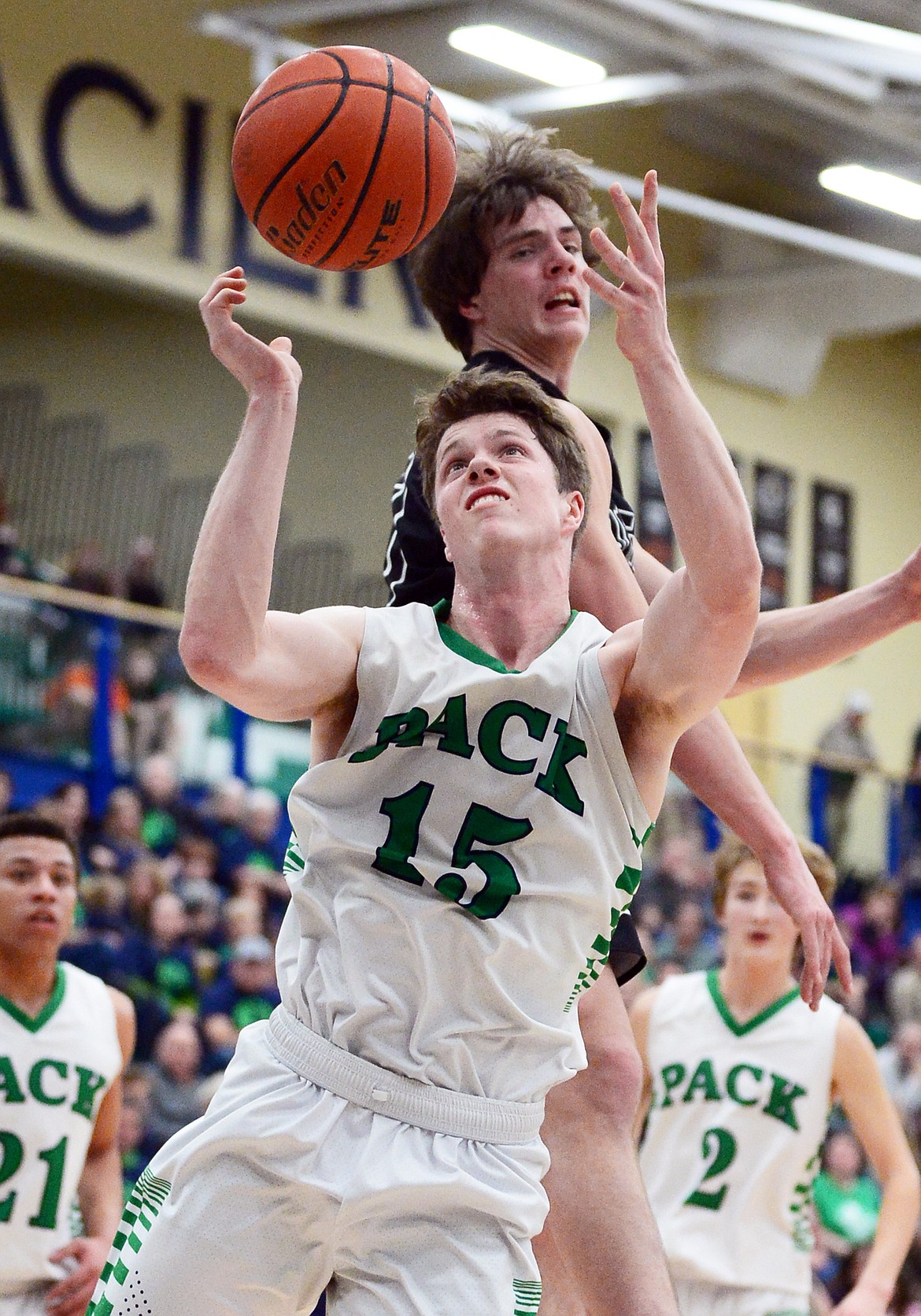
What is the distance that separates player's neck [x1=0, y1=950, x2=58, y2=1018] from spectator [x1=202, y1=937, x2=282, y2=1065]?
3.90m

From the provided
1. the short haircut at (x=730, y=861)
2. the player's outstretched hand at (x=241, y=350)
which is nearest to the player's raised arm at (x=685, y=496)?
the player's outstretched hand at (x=241, y=350)

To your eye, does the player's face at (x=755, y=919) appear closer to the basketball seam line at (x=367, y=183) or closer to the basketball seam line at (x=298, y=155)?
the basketball seam line at (x=367, y=183)

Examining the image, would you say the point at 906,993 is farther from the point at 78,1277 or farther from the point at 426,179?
the point at 426,179

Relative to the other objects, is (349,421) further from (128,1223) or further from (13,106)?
(128,1223)

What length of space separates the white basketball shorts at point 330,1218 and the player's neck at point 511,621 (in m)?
0.73

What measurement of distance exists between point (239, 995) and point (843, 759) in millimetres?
8830

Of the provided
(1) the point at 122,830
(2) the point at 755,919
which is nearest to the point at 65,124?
(1) the point at 122,830

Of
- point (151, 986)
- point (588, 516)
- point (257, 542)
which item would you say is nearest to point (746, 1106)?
point (588, 516)

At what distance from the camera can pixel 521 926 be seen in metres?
3.07

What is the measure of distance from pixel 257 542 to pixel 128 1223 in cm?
114

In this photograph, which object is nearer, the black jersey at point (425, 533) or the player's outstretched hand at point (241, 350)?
the player's outstretched hand at point (241, 350)

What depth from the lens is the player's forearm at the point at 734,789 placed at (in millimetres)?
3596

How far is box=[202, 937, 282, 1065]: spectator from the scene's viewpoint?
9.80 metres

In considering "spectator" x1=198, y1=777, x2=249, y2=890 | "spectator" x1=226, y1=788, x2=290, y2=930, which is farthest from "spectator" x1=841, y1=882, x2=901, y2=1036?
"spectator" x1=198, y1=777, x2=249, y2=890
